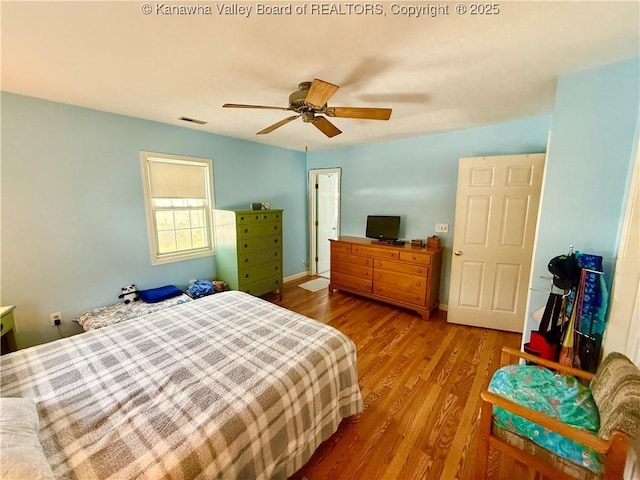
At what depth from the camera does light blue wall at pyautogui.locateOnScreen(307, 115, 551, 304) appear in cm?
294

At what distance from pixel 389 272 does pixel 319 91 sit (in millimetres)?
2540

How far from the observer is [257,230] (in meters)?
3.54

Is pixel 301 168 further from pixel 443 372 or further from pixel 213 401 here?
pixel 213 401

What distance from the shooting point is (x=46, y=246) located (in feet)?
7.70

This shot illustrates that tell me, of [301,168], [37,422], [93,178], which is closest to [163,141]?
[93,178]

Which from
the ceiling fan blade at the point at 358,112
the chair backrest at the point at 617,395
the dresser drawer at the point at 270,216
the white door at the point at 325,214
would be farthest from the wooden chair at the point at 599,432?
the white door at the point at 325,214

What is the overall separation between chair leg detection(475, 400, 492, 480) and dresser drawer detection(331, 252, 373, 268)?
2404mm

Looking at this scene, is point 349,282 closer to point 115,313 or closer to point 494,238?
point 494,238

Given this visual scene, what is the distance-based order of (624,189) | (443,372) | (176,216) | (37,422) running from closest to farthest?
1. (37,422)
2. (624,189)
3. (443,372)
4. (176,216)

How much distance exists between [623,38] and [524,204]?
154 cm

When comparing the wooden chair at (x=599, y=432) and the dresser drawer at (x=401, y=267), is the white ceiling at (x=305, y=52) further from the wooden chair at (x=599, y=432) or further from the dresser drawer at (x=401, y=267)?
the dresser drawer at (x=401, y=267)

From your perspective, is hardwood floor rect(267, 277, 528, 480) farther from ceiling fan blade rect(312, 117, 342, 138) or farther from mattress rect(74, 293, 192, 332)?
ceiling fan blade rect(312, 117, 342, 138)

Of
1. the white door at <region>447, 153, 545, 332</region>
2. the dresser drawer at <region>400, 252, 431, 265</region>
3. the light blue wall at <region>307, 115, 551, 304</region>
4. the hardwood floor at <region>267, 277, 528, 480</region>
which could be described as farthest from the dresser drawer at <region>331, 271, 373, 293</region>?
the white door at <region>447, 153, 545, 332</region>

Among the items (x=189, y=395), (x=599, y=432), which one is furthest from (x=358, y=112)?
(x=599, y=432)
